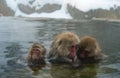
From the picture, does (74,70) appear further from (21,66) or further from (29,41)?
(29,41)

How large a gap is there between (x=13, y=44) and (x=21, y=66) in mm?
3907

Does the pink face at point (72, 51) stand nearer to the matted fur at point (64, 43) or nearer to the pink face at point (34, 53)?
the matted fur at point (64, 43)

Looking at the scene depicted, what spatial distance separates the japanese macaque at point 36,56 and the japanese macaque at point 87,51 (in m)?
0.85

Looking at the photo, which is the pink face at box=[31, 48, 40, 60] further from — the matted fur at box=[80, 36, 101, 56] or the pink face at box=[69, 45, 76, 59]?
the matted fur at box=[80, 36, 101, 56]

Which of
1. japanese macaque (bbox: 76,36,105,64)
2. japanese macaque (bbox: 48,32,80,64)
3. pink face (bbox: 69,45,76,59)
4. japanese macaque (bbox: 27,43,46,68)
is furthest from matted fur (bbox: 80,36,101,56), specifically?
japanese macaque (bbox: 27,43,46,68)

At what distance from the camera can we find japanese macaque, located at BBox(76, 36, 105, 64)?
10.0 m

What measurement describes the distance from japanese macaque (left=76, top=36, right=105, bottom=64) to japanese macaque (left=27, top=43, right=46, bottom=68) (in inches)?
33.5

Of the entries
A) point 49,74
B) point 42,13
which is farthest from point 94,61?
point 42,13

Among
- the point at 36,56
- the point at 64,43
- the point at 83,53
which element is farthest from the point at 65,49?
the point at 36,56

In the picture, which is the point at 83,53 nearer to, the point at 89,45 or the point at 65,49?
the point at 89,45

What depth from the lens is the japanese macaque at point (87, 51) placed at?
10022 millimetres

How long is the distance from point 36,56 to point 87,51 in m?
1.21

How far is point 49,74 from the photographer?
902 centimetres

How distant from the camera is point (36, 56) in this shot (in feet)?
32.3
